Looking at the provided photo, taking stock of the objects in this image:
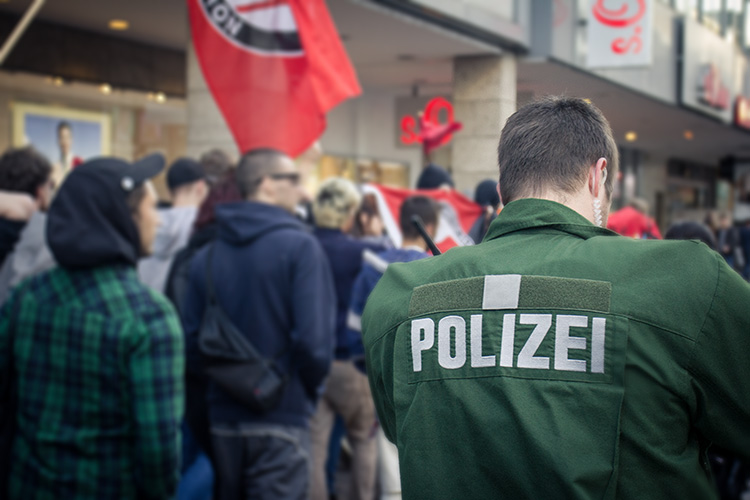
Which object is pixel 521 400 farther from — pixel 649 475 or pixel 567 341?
pixel 649 475

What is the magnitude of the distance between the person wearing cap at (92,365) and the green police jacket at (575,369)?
138cm

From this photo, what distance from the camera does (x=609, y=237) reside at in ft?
5.04

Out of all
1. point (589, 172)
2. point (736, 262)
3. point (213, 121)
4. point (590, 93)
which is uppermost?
point (213, 121)

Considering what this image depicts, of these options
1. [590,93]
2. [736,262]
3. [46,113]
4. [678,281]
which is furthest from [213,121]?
[736,262]

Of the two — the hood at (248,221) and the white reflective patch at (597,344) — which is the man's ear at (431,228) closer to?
the hood at (248,221)

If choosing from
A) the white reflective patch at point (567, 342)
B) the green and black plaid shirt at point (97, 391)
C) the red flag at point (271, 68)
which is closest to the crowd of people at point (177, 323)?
the green and black plaid shirt at point (97, 391)

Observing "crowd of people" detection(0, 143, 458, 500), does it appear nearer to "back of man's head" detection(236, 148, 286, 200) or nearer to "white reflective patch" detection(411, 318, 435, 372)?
"back of man's head" detection(236, 148, 286, 200)

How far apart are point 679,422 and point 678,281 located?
0.82ft

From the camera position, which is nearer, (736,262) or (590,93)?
(590,93)

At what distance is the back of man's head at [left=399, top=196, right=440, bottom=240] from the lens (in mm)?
4598

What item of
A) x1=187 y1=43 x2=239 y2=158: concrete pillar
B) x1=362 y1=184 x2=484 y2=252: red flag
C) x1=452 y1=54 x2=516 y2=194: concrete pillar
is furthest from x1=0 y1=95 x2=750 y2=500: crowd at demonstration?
x1=452 y1=54 x2=516 y2=194: concrete pillar

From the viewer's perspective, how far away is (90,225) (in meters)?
2.77

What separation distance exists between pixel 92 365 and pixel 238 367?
981 millimetres

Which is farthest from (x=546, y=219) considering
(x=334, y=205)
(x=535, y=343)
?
(x=334, y=205)
